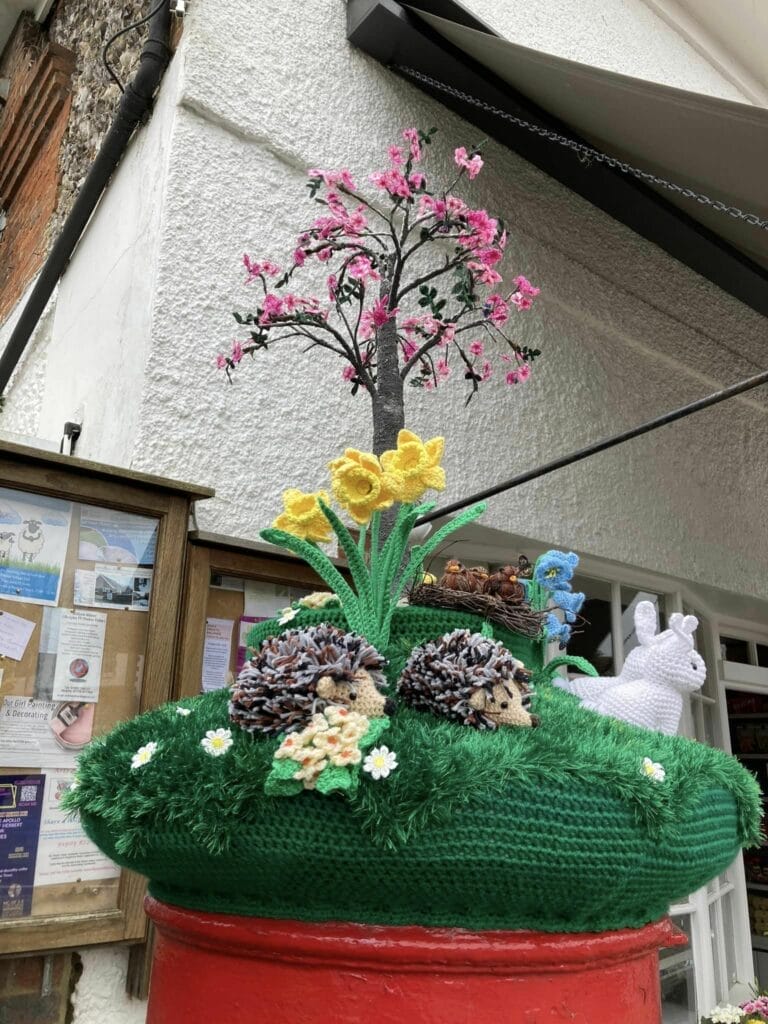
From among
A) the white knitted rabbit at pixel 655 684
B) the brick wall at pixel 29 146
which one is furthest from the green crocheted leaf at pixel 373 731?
the brick wall at pixel 29 146

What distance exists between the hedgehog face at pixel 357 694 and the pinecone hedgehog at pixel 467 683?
0.16 ft

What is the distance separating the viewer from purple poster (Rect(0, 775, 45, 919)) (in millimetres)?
1299

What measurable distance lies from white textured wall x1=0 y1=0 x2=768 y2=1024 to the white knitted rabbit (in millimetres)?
1019

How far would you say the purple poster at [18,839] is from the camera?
1.30 meters

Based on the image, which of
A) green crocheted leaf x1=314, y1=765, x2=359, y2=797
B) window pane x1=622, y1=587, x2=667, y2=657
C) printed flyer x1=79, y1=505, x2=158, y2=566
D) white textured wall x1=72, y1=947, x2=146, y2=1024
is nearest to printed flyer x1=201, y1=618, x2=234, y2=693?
printed flyer x1=79, y1=505, x2=158, y2=566

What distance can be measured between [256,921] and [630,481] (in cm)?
261

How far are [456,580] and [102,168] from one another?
1916 millimetres

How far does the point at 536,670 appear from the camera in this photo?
35.9 inches

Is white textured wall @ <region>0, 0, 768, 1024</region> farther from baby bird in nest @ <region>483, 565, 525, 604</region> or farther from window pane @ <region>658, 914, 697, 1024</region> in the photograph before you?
window pane @ <region>658, 914, 697, 1024</region>

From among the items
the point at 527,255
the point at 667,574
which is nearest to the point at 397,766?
the point at 527,255

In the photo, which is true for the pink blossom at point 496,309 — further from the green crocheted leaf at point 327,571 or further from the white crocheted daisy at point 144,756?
the white crocheted daisy at point 144,756

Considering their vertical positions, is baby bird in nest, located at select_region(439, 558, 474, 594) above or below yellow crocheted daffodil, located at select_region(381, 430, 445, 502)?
below

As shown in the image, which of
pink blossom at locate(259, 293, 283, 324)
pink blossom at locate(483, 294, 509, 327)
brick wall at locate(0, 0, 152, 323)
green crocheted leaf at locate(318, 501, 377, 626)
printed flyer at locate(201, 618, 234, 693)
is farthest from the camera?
brick wall at locate(0, 0, 152, 323)

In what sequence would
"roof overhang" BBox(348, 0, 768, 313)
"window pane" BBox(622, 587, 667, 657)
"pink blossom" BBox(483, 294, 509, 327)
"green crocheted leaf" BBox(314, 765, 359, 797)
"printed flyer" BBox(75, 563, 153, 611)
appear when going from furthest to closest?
"window pane" BBox(622, 587, 667, 657), "roof overhang" BBox(348, 0, 768, 313), "printed flyer" BBox(75, 563, 153, 611), "pink blossom" BBox(483, 294, 509, 327), "green crocheted leaf" BBox(314, 765, 359, 797)
